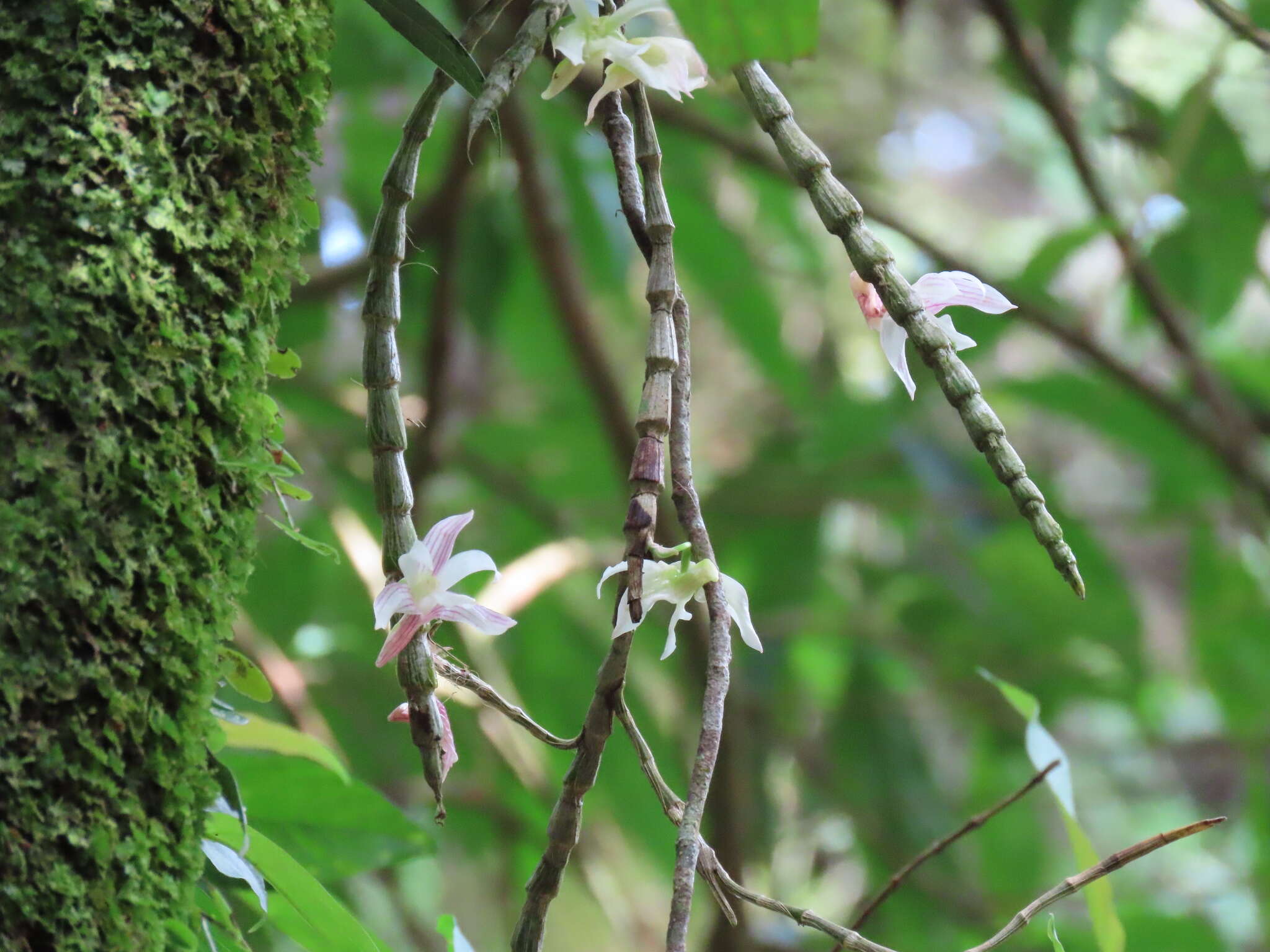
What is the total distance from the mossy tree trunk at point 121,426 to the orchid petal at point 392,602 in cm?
6

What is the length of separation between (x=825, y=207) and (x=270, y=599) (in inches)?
47.1

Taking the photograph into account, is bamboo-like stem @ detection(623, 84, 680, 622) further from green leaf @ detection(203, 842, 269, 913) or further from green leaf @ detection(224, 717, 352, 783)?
green leaf @ detection(224, 717, 352, 783)

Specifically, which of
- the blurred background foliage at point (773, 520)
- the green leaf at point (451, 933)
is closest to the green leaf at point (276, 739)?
the green leaf at point (451, 933)

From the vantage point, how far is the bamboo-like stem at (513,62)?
339 mm

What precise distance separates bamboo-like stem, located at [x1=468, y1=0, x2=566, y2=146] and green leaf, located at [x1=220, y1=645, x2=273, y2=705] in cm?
19

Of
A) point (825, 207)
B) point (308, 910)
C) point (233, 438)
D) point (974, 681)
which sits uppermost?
point (974, 681)

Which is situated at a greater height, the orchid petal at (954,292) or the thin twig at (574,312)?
the thin twig at (574,312)

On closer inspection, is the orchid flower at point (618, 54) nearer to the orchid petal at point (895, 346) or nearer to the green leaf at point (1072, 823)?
the orchid petal at point (895, 346)

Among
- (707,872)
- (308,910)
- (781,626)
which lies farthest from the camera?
(781,626)

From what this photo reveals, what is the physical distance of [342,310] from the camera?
5.86 feet

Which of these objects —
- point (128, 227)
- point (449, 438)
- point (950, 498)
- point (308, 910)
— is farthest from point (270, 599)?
point (128, 227)

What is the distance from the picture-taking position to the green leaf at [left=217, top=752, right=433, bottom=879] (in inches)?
24.7

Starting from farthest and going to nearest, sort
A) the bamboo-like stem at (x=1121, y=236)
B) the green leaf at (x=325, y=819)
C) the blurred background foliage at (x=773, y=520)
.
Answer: the blurred background foliage at (x=773, y=520), the bamboo-like stem at (x=1121, y=236), the green leaf at (x=325, y=819)

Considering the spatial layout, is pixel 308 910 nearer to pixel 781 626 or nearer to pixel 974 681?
pixel 781 626
